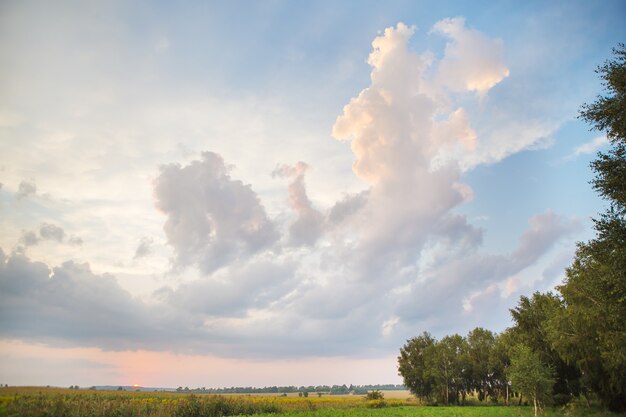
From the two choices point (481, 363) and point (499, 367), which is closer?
point (499, 367)

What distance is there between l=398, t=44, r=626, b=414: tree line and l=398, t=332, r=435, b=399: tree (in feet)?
0.94

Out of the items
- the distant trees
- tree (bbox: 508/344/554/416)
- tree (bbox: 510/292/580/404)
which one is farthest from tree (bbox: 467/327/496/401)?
tree (bbox: 508/344/554/416)

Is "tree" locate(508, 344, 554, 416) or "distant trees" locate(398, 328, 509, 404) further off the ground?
"tree" locate(508, 344, 554, 416)

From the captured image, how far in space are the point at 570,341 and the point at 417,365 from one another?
74.1m

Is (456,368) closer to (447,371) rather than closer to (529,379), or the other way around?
(447,371)

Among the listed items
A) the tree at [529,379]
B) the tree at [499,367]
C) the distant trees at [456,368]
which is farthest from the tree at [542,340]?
the distant trees at [456,368]

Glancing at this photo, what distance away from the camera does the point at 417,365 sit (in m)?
109

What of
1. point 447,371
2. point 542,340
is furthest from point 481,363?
point 542,340

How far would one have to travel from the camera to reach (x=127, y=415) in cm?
3603

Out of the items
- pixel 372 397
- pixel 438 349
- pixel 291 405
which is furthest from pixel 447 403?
pixel 291 405

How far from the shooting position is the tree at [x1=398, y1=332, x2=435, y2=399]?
351 feet

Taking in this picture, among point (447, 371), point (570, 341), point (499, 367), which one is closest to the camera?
point (570, 341)

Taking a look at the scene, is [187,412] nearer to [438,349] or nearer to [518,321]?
[518,321]

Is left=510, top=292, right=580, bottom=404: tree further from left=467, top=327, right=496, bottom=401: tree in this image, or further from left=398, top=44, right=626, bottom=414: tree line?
left=467, top=327, right=496, bottom=401: tree
